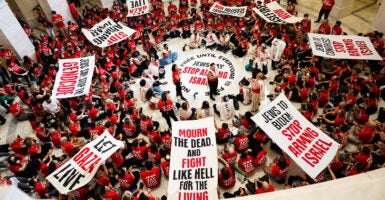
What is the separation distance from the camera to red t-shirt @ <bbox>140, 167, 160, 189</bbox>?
8062mm

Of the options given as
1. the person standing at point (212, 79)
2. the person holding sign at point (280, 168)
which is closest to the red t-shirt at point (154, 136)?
the person standing at point (212, 79)

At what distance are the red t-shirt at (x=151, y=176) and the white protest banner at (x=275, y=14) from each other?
9179 millimetres

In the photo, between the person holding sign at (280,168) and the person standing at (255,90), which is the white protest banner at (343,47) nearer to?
the person standing at (255,90)

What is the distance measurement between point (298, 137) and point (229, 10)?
9.19 metres

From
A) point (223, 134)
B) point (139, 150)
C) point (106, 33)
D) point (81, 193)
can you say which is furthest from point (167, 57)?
point (81, 193)

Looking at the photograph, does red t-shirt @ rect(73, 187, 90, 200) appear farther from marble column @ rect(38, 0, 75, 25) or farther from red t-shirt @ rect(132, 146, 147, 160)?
marble column @ rect(38, 0, 75, 25)

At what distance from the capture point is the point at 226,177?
7.81 metres

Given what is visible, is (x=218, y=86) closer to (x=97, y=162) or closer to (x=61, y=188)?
Result: (x=97, y=162)

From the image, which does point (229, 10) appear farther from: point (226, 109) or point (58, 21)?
point (58, 21)

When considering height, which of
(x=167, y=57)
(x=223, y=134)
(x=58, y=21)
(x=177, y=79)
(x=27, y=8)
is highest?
(x=58, y=21)

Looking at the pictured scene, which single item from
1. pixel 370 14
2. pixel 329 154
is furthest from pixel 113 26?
pixel 370 14

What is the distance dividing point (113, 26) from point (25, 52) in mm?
4806

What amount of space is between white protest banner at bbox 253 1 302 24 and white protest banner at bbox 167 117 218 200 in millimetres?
7981

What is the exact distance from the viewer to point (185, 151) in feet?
24.0
